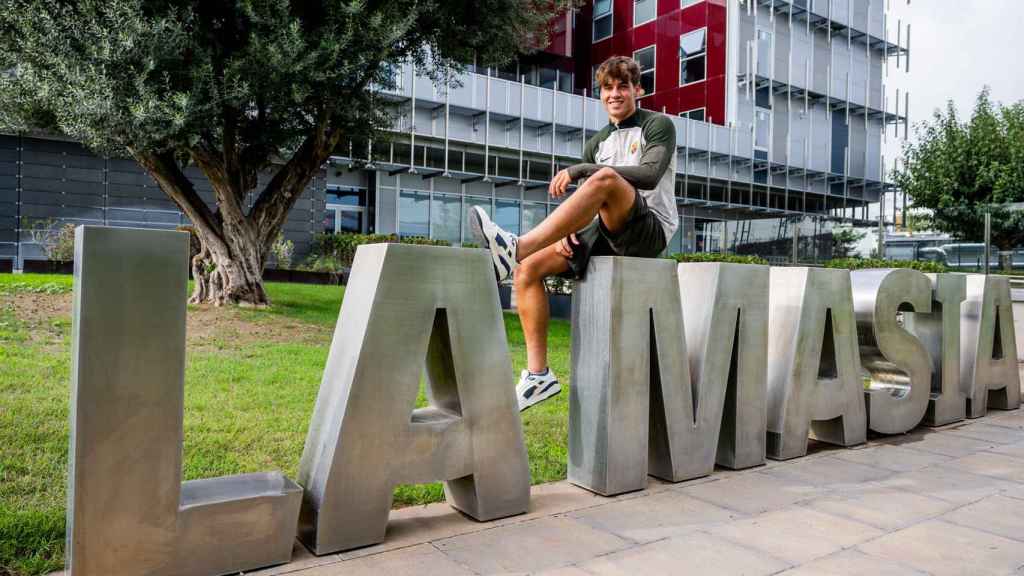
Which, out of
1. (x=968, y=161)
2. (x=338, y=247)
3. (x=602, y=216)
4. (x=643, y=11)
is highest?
(x=643, y=11)

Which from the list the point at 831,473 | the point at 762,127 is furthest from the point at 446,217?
the point at 831,473

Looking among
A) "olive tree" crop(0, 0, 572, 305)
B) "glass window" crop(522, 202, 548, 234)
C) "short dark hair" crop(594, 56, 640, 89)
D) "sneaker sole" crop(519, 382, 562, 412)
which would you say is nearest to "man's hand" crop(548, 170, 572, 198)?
"short dark hair" crop(594, 56, 640, 89)

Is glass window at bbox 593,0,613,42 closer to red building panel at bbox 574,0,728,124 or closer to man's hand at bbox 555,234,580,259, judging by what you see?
red building panel at bbox 574,0,728,124

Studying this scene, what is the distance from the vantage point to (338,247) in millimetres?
19109

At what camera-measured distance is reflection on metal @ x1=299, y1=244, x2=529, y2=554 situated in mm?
2633

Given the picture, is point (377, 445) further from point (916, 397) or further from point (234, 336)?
point (234, 336)

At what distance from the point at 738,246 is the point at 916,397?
47.9 feet

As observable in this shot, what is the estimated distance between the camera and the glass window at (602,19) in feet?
85.1

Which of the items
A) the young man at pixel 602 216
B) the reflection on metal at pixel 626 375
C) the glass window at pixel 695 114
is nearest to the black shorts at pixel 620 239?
the young man at pixel 602 216

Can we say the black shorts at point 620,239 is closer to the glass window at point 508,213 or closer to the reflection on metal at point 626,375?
the reflection on metal at point 626,375

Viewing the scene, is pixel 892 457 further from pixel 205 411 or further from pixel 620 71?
pixel 205 411

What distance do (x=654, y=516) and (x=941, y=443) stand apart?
2642 mm

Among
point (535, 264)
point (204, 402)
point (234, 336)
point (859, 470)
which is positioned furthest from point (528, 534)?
point (234, 336)

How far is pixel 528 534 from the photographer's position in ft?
9.25
